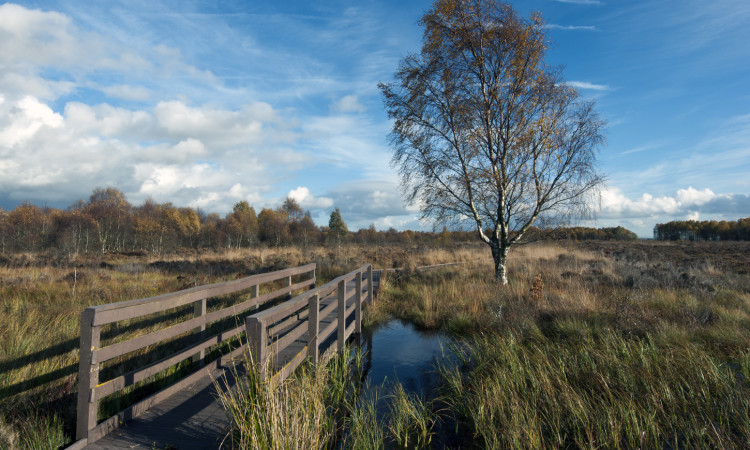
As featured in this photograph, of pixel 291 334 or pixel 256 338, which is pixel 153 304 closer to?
pixel 256 338

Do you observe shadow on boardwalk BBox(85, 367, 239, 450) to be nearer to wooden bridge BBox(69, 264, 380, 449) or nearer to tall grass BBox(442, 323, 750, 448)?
wooden bridge BBox(69, 264, 380, 449)

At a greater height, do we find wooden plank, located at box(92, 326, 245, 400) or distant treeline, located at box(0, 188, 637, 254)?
distant treeline, located at box(0, 188, 637, 254)

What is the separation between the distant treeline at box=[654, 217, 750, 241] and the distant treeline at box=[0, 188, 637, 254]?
12.0 meters

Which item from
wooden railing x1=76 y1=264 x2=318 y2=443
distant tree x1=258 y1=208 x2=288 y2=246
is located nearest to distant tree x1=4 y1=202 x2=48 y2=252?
distant tree x1=258 y1=208 x2=288 y2=246

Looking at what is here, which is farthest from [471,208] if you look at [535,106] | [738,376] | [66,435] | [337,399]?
[66,435]

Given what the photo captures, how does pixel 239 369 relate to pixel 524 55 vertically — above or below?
below

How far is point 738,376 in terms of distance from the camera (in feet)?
15.5

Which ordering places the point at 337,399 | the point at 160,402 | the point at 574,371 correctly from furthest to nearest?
the point at 574,371 → the point at 337,399 → the point at 160,402

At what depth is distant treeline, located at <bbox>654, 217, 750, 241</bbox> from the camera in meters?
62.8

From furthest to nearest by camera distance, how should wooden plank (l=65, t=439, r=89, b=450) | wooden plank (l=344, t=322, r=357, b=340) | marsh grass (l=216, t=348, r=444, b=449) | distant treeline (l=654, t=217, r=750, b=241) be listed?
1. distant treeline (l=654, t=217, r=750, b=241)
2. wooden plank (l=344, t=322, r=357, b=340)
3. wooden plank (l=65, t=439, r=89, b=450)
4. marsh grass (l=216, t=348, r=444, b=449)

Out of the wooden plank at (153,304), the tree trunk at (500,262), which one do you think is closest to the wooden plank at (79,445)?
the wooden plank at (153,304)

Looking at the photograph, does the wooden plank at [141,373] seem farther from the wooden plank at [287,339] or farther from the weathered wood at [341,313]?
the weathered wood at [341,313]

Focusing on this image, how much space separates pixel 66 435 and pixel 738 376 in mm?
7327

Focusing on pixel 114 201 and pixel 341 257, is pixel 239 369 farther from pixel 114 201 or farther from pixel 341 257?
pixel 114 201
